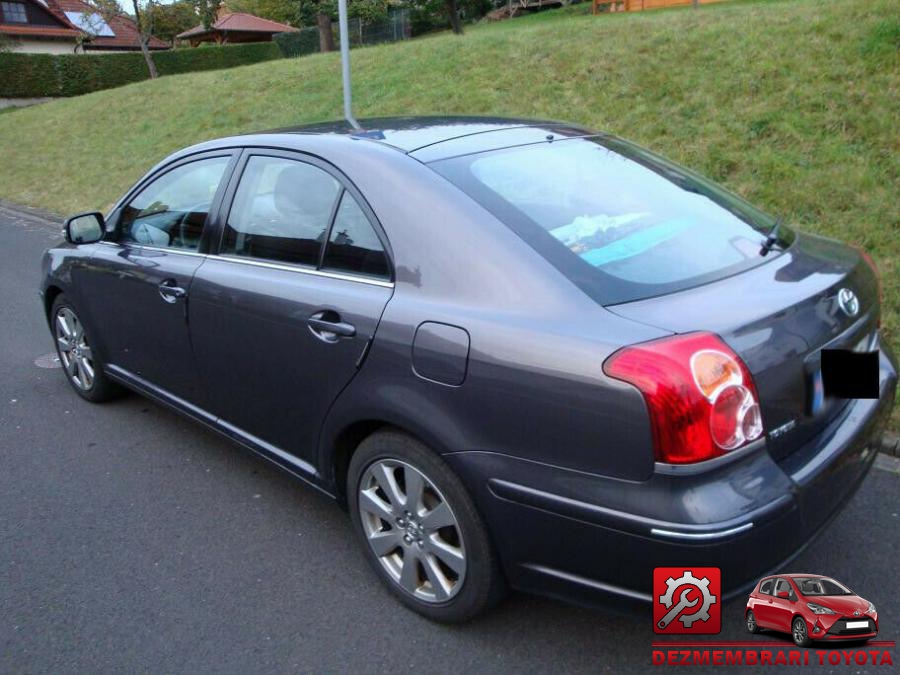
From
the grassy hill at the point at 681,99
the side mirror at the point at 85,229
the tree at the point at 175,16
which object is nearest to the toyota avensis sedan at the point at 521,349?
the side mirror at the point at 85,229

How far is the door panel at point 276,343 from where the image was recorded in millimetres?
2707

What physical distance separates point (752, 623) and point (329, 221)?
200 cm

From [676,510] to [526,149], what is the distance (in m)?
1.55

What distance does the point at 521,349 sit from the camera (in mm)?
2195

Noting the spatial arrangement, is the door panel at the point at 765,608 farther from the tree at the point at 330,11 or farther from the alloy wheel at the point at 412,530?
the tree at the point at 330,11

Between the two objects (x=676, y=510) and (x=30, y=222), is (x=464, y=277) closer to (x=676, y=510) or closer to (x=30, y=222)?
(x=676, y=510)

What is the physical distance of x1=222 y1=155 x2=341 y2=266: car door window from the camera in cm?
296

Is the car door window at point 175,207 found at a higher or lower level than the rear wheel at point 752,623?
higher

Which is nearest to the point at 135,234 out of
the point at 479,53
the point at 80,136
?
the point at 479,53

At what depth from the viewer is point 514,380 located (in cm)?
220

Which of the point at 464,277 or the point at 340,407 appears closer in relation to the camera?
the point at 464,277

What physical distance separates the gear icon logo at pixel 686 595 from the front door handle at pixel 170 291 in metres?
2.36

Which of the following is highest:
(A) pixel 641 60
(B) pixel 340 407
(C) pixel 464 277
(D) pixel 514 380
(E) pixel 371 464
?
(A) pixel 641 60

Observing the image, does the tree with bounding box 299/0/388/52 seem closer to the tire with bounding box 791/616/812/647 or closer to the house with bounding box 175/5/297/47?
the house with bounding box 175/5/297/47
